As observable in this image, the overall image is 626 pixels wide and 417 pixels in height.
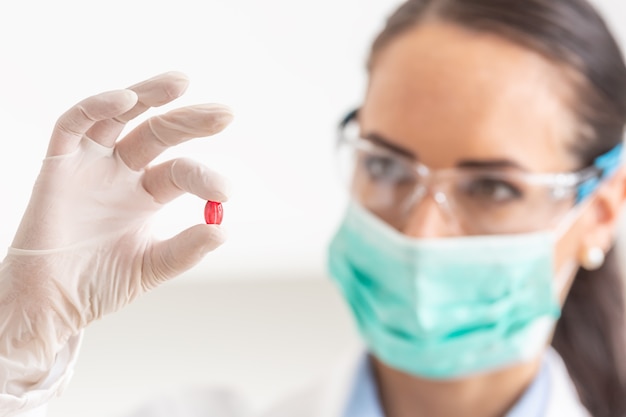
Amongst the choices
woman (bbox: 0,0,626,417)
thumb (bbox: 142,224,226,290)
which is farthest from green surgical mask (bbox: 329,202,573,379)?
thumb (bbox: 142,224,226,290)

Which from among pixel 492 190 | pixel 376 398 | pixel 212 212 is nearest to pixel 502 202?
pixel 492 190

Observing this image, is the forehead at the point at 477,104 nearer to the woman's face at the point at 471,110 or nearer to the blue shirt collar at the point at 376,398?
the woman's face at the point at 471,110

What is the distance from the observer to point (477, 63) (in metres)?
1.21

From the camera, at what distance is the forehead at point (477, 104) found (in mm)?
1198

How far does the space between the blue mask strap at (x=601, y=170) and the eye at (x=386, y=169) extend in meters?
0.25

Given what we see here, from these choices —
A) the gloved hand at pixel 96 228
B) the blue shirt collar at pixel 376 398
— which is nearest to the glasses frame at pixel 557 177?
the blue shirt collar at pixel 376 398

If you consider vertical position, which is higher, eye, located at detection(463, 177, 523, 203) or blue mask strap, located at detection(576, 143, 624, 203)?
eye, located at detection(463, 177, 523, 203)

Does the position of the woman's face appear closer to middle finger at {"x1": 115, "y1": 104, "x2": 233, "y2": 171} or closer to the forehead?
the forehead

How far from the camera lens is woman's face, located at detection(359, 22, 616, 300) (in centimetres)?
120

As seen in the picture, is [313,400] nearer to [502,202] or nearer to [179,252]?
[502,202]

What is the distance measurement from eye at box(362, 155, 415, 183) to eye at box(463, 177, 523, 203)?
9cm

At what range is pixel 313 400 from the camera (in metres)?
1.49

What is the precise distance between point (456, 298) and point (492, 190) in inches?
6.6

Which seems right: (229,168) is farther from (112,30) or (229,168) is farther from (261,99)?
(112,30)
